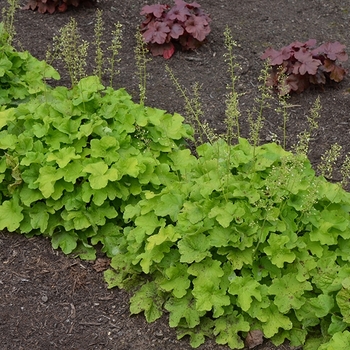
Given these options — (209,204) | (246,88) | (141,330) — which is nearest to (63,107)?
(209,204)

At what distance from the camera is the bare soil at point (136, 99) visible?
3.82 m

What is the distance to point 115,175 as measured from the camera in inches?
161

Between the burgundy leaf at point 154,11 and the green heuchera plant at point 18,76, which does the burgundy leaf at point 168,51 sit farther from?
the green heuchera plant at point 18,76

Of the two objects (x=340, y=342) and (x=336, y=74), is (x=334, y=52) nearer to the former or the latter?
(x=336, y=74)

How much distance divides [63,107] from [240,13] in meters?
3.24

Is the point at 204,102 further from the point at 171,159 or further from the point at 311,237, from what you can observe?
the point at 311,237

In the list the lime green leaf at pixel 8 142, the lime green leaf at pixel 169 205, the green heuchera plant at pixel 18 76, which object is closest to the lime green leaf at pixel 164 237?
the lime green leaf at pixel 169 205

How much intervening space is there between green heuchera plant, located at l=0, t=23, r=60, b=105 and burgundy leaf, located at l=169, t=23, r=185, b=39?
1.47 meters

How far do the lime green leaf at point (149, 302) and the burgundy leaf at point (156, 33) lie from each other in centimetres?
296

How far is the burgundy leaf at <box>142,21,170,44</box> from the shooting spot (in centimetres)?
619

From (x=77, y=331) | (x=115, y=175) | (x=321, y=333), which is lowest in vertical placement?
(x=77, y=331)

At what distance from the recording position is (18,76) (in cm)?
518

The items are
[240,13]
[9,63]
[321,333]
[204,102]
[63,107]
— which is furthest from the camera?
[240,13]

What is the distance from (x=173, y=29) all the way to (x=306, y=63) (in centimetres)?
134
